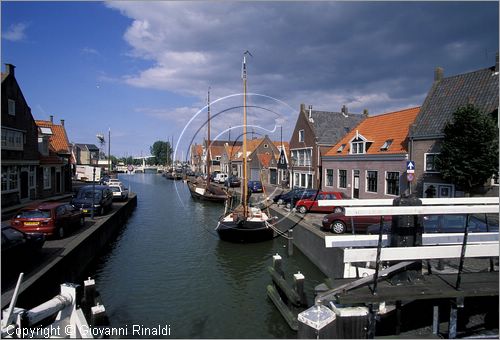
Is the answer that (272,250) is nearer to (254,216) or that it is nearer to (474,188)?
(254,216)

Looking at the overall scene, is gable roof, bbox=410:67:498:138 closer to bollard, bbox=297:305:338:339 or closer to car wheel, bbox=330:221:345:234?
car wheel, bbox=330:221:345:234

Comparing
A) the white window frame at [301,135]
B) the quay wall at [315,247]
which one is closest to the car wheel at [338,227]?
the quay wall at [315,247]

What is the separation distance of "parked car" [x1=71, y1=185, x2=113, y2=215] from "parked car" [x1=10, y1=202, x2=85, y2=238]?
4678 millimetres

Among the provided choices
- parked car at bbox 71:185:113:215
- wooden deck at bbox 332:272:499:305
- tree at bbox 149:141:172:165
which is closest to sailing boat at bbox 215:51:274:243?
parked car at bbox 71:185:113:215

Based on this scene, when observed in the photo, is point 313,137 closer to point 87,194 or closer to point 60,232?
point 87,194

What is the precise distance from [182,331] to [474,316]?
7.52 meters

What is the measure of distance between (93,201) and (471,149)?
21868 mm

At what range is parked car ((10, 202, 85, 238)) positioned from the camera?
1394cm

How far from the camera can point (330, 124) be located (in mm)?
40344

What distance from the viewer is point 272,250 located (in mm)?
18641

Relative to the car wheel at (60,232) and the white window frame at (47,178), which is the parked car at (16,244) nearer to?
the car wheel at (60,232)

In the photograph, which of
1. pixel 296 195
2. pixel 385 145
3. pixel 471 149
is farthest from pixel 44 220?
pixel 385 145

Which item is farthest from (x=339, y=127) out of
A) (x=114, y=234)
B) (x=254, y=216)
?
(x=114, y=234)

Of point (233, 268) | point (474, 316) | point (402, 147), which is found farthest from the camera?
point (402, 147)
